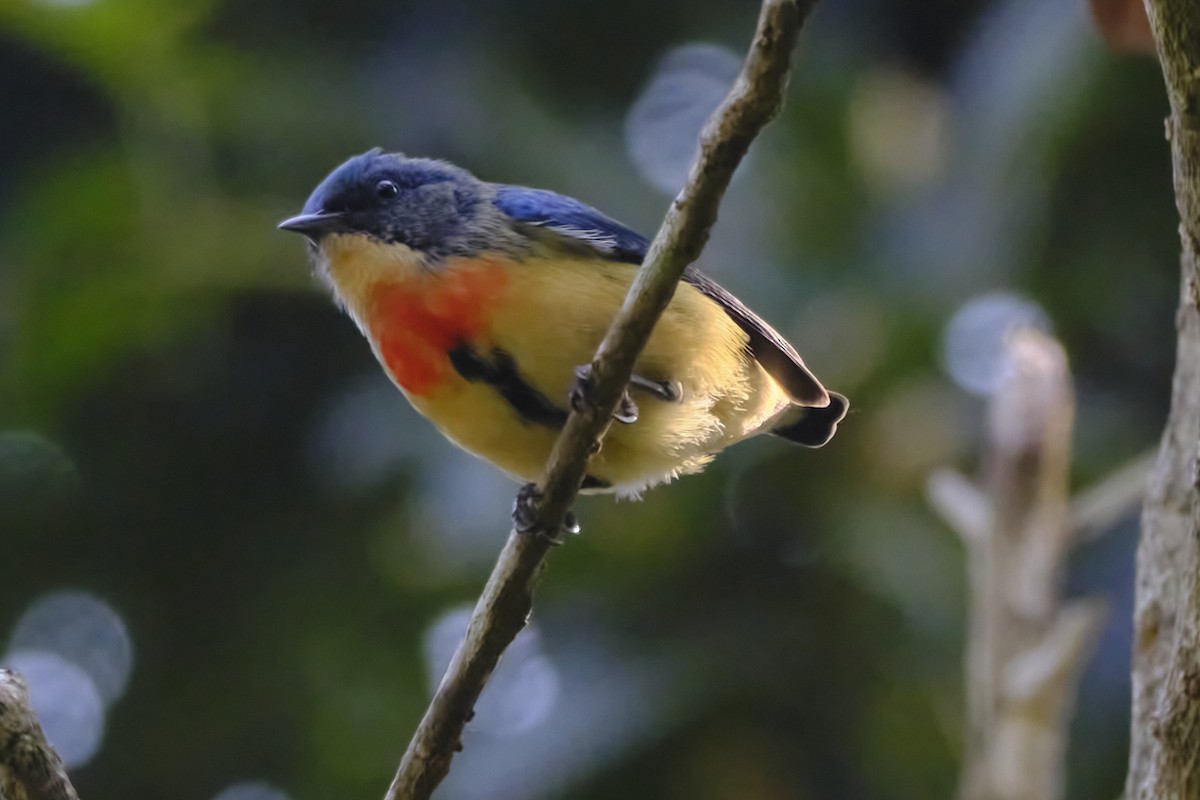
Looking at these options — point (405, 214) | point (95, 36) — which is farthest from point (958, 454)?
point (95, 36)

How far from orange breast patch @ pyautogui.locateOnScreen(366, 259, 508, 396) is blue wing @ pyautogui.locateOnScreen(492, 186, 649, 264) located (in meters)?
0.28

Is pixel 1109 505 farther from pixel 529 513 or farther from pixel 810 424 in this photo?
pixel 529 513

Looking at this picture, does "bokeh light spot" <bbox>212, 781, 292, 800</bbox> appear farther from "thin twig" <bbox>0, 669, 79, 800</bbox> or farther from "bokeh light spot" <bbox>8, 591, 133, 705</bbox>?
"thin twig" <bbox>0, 669, 79, 800</bbox>

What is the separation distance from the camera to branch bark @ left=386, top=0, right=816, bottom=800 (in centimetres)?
225

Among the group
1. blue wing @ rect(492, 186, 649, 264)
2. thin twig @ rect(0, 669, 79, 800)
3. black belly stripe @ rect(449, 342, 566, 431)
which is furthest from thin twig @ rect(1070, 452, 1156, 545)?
thin twig @ rect(0, 669, 79, 800)

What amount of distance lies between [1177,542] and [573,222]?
5.19 ft

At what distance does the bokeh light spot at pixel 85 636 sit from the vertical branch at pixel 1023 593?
4.04m

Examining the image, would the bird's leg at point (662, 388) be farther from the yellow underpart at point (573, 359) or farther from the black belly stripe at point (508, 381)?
the black belly stripe at point (508, 381)

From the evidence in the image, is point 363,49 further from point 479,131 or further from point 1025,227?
point 1025,227

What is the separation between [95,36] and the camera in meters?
6.07

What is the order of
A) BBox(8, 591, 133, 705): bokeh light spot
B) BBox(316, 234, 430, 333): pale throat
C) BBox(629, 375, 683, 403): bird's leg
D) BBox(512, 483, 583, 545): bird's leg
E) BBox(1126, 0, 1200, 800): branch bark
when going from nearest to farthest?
1. BBox(1126, 0, 1200, 800): branch bark
2. BBox(512, 483, 583, 545): bird's leg
3. BBox(629, 375, 683, 403): bird's leg
4. BBox(316, 234, 430, 333): pale throat
5. BBox(8, 591, 133, 705): bokeh light spot

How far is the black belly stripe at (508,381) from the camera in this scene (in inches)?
132

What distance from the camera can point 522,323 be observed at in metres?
3.29

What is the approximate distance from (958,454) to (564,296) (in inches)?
151
